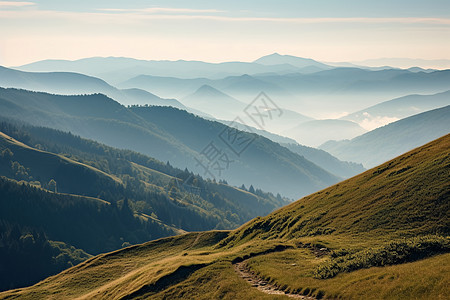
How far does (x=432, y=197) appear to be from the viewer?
212 ft

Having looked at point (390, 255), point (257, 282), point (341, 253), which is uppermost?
point (390, 255)

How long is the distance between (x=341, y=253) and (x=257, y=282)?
37.2 feet

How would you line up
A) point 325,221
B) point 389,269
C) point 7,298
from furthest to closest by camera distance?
point 7,298, point 325,221, point 389,269

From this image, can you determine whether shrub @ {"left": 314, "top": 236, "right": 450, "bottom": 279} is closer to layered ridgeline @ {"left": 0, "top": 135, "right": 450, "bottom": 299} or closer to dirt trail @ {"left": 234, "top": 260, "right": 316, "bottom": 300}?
layered ridgeline @ {"left": 0, "top": 135, "right": 450, "bottom": 299}

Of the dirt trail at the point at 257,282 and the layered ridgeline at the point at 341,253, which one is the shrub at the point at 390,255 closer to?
the layered ridgeline at the point at 341,253

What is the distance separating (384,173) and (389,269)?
44033mm

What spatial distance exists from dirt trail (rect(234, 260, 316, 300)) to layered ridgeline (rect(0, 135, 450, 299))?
5.4 inches

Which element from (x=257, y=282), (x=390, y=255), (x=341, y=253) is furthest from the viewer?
(x=341, y=253)

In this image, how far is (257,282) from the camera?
54219 mm

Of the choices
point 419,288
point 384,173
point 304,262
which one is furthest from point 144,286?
point 384,173

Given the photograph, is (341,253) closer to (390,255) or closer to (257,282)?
(390,255)

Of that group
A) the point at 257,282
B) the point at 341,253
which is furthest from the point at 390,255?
the point at 257,282

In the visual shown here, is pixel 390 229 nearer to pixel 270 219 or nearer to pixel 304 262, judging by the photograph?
pixel 304 262

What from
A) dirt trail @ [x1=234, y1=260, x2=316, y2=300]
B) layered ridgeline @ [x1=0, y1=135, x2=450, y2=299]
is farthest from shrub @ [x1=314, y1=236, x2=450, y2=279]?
dirt trail @ [x1=234, y1=260, x2=316, y2=300]
